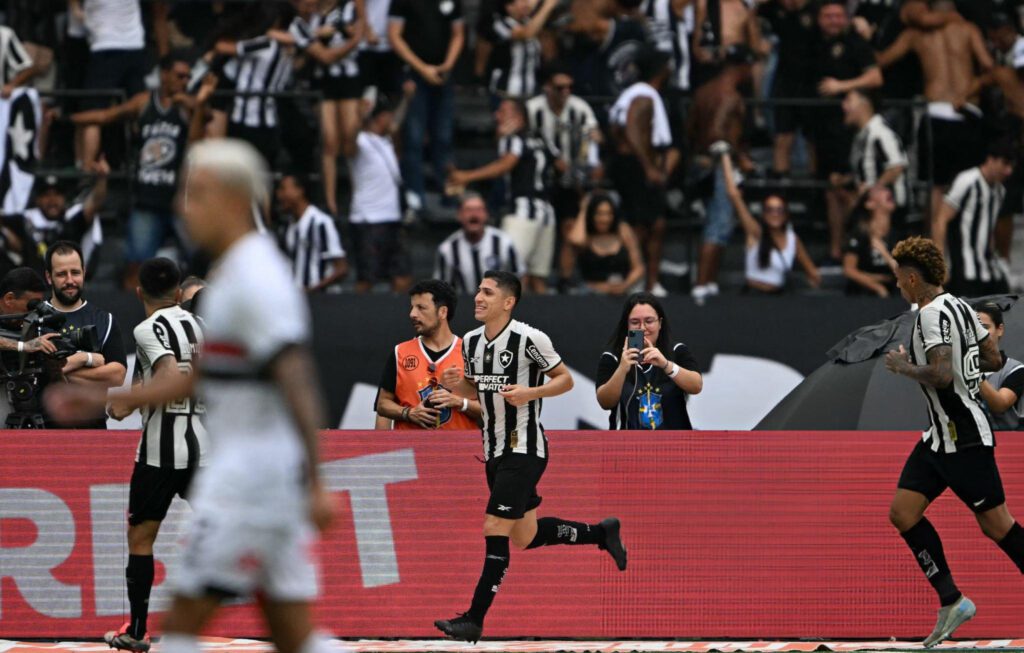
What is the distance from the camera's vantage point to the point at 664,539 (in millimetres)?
9875

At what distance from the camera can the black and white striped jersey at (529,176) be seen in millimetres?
13922

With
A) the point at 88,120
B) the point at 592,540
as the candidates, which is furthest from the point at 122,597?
the point at 88,120

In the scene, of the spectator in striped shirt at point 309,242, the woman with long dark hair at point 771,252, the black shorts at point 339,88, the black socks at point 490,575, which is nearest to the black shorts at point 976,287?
the woman with long dark hair at point 771,252

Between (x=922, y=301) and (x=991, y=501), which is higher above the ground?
(x=922, y=301)

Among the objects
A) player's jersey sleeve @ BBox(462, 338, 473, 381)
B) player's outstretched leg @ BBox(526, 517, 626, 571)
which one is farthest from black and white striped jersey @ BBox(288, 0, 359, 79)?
player's outstretched leg @ BBox(526, 517, 626, 571)

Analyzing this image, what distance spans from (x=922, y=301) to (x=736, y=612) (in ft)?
7.11

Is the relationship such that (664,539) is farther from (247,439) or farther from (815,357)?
(247,439)

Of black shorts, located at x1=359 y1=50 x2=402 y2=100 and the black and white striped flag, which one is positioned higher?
black shorts, located at x1=359 y1=50 x2=402 y2=100

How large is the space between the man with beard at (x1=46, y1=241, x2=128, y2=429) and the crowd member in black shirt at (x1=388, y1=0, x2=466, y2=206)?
5.36 m

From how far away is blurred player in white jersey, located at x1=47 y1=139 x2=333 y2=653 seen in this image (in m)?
4.94

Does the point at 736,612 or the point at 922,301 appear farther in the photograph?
the point at 736,612

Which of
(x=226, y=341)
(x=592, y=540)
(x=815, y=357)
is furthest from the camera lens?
(x=815, y=357)

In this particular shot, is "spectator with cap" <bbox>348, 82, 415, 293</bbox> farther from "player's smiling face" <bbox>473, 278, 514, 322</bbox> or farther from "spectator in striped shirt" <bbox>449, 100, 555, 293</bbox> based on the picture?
"player's smiling face" <bbox>473, 278, 514, 322</bbox>

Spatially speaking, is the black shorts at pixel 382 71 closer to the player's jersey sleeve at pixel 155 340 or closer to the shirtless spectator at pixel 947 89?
the shirtless spectator at pixel 947 89
